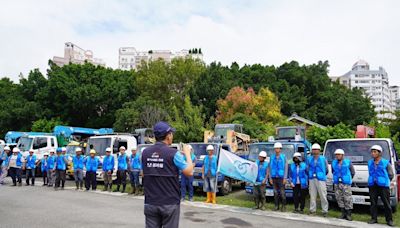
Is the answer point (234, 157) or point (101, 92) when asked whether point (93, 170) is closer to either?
point (234, 157)

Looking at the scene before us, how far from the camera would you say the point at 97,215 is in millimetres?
8977

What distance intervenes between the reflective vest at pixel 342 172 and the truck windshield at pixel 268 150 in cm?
248

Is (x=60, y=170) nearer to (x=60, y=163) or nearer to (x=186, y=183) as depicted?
(x=60, y=163)

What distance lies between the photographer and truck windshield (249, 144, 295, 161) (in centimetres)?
1197

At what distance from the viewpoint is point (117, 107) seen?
41.3 metres

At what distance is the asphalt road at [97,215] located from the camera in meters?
8.14

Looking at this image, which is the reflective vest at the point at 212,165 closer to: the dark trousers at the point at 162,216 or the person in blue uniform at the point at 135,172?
the person in blue uniform at the point at 135,172

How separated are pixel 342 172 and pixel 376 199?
99 cm

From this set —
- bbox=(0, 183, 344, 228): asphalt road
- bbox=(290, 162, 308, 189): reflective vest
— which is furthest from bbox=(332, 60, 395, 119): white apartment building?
bbox=(0, 183, 344, 228): asphalt road

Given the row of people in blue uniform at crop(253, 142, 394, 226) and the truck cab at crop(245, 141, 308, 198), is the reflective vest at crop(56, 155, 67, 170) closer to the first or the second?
the truck cab at crop(245, 141, 308, 198)

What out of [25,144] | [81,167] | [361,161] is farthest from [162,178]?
[25,144]

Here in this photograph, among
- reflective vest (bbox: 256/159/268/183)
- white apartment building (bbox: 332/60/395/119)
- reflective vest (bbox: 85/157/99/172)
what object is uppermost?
white apartment building (bbox: 332/60/395/119)

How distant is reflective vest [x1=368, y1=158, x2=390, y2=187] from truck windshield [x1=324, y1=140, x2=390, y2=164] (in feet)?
4.37

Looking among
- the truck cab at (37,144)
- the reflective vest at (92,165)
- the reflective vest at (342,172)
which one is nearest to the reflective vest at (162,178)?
the reflective vest at (342,172)
